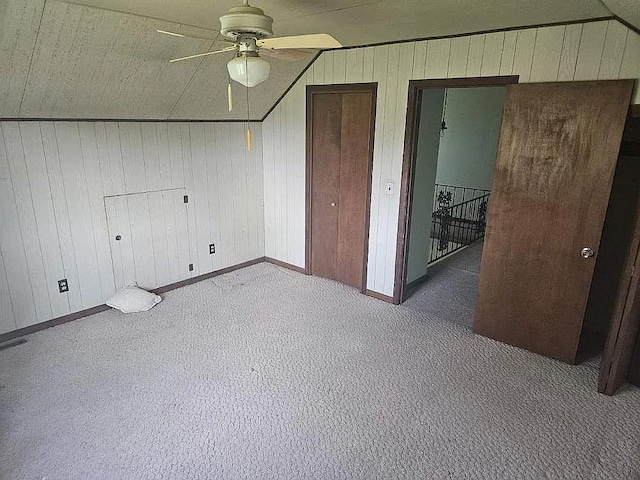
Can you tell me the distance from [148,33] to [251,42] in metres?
1.32

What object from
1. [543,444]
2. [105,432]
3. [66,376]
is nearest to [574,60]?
[543,444]

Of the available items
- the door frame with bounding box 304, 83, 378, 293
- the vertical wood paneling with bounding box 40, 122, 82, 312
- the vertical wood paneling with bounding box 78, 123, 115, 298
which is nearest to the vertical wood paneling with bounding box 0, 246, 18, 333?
the vertical wood paneling with bounding box 40, 122, 82, 312

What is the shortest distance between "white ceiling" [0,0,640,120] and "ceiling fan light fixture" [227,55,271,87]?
1.71ft

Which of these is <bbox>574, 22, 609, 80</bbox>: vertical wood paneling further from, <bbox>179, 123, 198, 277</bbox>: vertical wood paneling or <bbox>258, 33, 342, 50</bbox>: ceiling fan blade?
<bbox>179, 123, 198, 277</bbox>: vertical wood paneling

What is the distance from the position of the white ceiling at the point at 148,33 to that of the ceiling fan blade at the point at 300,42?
0.26m

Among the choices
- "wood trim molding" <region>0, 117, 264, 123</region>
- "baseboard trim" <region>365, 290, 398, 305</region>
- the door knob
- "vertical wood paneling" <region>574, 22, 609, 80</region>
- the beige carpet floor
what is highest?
"vertical wood paneling" <region>574, 22, 609, 80</region>

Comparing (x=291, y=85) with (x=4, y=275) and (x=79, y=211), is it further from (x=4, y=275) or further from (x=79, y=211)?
(x=4, y=275)

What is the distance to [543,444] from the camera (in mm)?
2375

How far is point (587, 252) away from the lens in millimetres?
2926

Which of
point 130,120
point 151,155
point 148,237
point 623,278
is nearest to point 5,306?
point 148,237

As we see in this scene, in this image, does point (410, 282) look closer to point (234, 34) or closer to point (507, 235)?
point (507, 235)

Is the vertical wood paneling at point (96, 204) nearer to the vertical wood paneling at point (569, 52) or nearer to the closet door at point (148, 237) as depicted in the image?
the closet door at point (148, 237)

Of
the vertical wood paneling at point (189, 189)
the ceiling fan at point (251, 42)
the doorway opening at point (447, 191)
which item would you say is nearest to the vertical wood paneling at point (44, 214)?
the vertical wood paneling at point (189, 189)

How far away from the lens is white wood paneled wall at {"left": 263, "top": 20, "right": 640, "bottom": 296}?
2.78m
